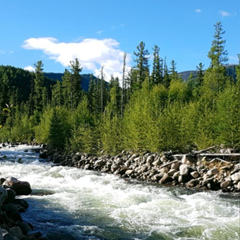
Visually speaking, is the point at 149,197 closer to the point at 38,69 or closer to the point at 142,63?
the point at 142,63

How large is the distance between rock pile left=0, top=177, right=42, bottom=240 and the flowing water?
0.45m

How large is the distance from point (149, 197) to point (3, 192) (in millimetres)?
6366

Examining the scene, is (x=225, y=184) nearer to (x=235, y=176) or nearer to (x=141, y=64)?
(x=235, y=176)

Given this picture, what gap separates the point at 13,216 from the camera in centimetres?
951

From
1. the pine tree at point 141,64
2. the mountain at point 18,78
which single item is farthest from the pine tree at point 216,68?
the mountain at point 18,78

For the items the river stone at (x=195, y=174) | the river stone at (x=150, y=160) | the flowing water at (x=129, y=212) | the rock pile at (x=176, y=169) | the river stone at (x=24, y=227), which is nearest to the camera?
the river stone at (x=24, y=227)

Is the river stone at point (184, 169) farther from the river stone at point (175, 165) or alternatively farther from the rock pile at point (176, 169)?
the river stone at point (175, 165)

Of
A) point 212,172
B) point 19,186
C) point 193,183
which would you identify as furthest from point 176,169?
point 19,186

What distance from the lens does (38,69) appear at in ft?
212

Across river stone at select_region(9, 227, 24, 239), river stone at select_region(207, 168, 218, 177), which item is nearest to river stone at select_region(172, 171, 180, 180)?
river stone at select_region(207, 168, 218, 177)

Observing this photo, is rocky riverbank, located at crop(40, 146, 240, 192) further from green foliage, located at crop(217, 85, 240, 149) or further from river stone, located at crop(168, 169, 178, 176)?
green foliage, located at crop(217, 85, 240, 149)

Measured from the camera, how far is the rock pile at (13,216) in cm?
726

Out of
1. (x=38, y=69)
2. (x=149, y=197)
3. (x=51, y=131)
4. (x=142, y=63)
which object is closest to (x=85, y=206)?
(x=149, y=197)

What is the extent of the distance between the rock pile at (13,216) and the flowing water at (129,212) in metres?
0.45
